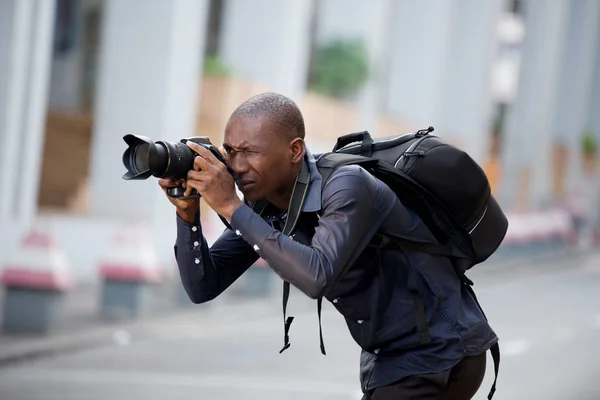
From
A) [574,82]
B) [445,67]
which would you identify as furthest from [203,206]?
[574,82]

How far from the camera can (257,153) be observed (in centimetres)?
353

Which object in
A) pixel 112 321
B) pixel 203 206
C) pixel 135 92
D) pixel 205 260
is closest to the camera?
pixel 205 260

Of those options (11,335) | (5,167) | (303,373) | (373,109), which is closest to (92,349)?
(11,335)

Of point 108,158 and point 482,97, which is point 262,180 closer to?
point 108,158

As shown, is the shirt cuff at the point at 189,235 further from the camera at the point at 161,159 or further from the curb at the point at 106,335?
the curb at the point at 106,335

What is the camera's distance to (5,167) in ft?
53.6

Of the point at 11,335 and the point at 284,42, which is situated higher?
the point at 284,42

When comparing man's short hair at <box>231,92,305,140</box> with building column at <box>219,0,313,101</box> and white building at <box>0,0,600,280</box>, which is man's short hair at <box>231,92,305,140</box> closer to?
white building at <box>0,0,600,280</box>

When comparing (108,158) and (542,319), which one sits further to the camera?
(108,158)

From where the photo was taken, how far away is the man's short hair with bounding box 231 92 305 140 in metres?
Answer: 3.56

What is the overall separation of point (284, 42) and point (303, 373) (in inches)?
526

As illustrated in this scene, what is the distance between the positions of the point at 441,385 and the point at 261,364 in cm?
784

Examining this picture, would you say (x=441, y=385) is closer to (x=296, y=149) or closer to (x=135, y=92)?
(x=296, y=149)

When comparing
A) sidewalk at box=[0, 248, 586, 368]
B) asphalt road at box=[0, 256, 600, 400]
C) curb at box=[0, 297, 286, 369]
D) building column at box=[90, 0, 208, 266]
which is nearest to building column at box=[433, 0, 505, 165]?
building column at box=[90, 0, 208, 266]
